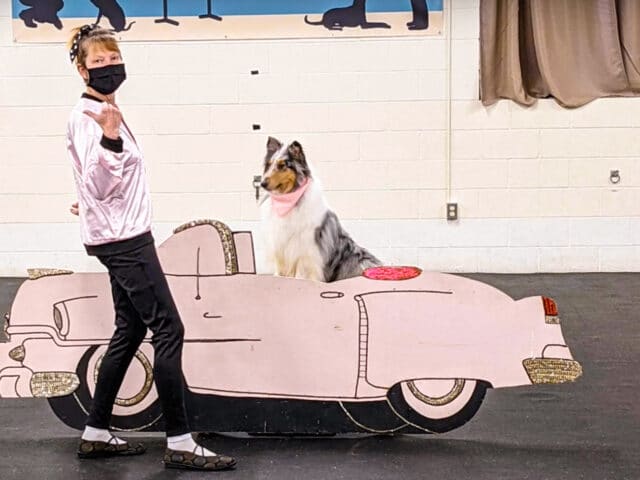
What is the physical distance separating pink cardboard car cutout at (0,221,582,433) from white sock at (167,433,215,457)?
185 millimetres

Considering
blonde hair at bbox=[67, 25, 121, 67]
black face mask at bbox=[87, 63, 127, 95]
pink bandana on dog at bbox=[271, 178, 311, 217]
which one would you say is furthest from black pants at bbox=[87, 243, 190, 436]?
pink bandana on dog at bbox=[271, 178, 311, 217]

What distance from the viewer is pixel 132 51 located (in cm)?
659

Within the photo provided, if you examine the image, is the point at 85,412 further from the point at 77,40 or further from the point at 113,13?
→ the point at 113,13

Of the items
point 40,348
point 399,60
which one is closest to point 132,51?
point 399,60

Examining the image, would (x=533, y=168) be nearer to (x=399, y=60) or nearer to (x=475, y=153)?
(x=475, y=153)

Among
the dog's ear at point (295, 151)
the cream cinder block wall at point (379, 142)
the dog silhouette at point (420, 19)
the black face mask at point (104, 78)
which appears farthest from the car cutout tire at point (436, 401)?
the dog silhouette at point (420, 19)

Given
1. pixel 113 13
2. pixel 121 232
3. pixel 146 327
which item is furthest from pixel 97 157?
pixel 113 13

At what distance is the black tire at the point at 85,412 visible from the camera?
304 cm

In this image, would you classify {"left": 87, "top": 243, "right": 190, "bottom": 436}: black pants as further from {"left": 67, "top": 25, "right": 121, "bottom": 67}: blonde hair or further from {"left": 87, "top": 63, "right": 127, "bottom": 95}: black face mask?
{"left": 67, "top": 25, "right": 121, "bottom": 67}: blonde hair

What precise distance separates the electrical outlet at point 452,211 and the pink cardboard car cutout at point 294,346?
3.60 metres

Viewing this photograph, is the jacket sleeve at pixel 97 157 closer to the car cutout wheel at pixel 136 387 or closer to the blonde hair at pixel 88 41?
the blonde hair at pixel 88 41

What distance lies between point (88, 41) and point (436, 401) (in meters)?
1.56

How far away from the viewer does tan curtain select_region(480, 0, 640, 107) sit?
6316 millimetres

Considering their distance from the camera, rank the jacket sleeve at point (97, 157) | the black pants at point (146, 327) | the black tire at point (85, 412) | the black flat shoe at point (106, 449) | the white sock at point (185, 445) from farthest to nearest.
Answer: the black tire at point (85, 412)
the black flat shoe at point (106, 449)
the white sock at point (185, 445)
the black pants at point (146, 327)
the jacket sleeve at point (97, 157)
